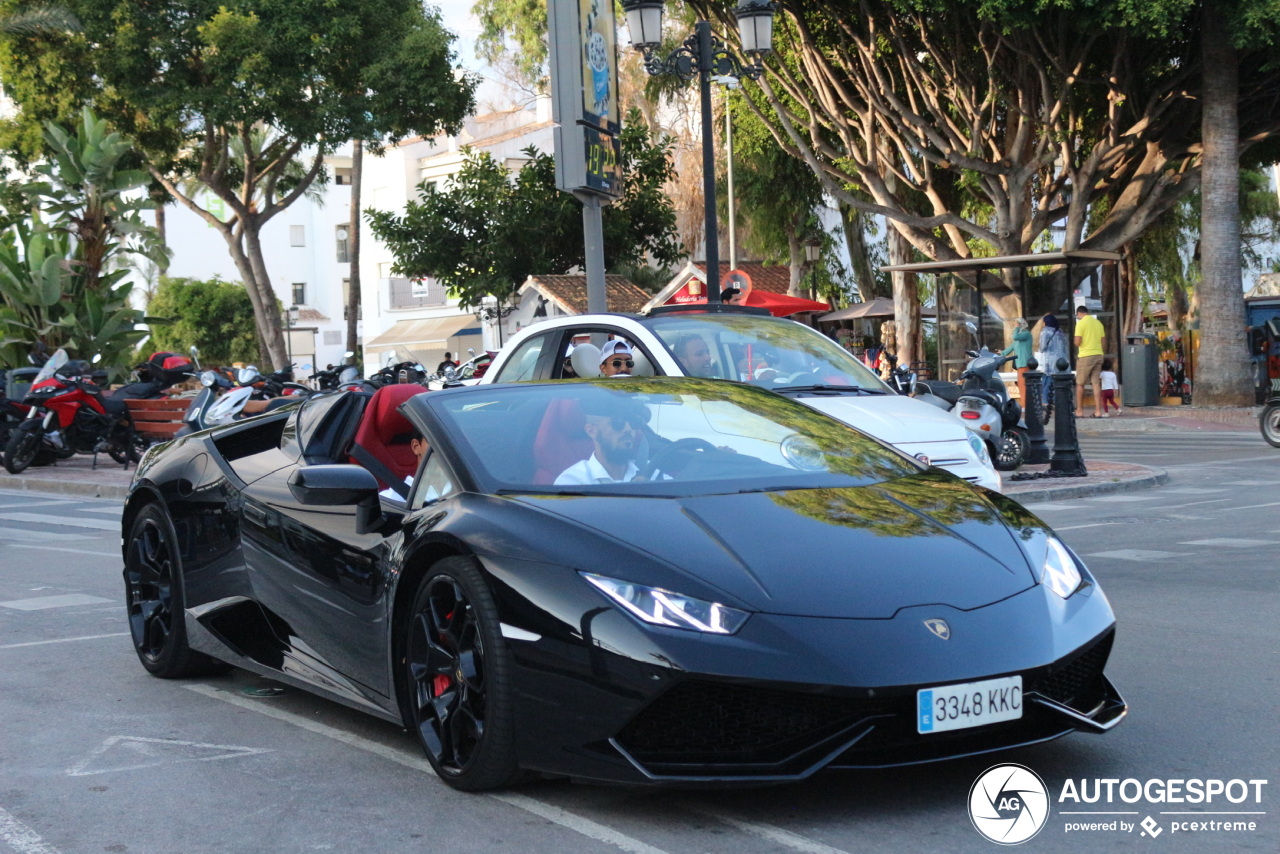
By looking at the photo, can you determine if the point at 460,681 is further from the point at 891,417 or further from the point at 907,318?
the point at 907,318

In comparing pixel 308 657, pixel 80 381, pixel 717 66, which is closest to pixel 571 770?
pixel 308 657

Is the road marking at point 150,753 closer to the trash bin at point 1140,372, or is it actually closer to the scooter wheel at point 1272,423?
the scooter wheel at point 1272,423

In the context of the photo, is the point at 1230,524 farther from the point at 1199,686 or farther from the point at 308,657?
the point at 308,657

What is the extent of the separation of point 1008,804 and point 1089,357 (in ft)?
71.4

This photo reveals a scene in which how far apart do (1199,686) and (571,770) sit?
8.76 ft

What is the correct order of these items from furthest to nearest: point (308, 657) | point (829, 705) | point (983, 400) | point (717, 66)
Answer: point (717, 66), point (983, 400), point (308, 657), point (829, 705)

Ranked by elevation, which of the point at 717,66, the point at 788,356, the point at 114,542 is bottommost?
the point at 114,542

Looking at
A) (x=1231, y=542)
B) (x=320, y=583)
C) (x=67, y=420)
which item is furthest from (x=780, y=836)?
(x=67, y=420)

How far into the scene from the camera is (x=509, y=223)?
4028cm

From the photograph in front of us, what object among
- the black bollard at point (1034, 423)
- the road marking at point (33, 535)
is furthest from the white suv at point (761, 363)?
the black bollard at point (1034, 423)

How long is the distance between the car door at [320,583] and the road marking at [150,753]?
390mm

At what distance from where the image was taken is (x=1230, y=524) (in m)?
11.1

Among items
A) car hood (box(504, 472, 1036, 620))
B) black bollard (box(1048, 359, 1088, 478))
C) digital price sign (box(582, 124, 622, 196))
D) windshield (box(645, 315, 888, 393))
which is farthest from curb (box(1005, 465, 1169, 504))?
car hood (box(504, 472, 1036, 620))

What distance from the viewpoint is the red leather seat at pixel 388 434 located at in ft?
19.2
